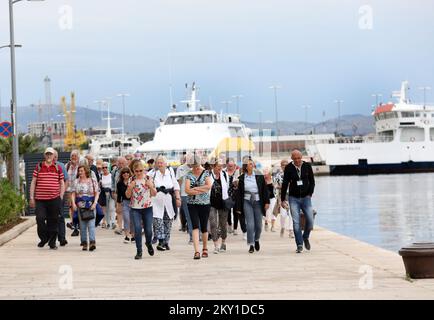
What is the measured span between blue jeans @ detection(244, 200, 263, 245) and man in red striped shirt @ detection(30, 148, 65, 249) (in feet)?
11.3

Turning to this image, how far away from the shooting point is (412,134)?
13100 cm

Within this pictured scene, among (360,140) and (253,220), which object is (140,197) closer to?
(253,220)

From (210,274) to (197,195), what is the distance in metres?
2.82

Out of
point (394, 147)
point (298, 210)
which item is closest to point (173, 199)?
point (298, 210)

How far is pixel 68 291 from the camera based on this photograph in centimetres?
1248

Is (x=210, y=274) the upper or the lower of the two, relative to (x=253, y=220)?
lower

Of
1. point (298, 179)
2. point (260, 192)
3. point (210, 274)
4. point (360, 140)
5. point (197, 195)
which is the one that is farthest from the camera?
point (360, 140)

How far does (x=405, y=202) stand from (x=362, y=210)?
318 inches

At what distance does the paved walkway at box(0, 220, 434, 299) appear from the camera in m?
12.1

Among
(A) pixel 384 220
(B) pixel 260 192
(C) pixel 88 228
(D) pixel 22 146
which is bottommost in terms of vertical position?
(A) pixel 384 220

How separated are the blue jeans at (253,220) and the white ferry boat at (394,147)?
111752 mm

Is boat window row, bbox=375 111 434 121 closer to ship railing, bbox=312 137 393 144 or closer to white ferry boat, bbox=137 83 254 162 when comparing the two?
ship railing, bbox=312 137 393 144

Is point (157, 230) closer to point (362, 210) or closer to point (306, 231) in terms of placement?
point (306, 231)
